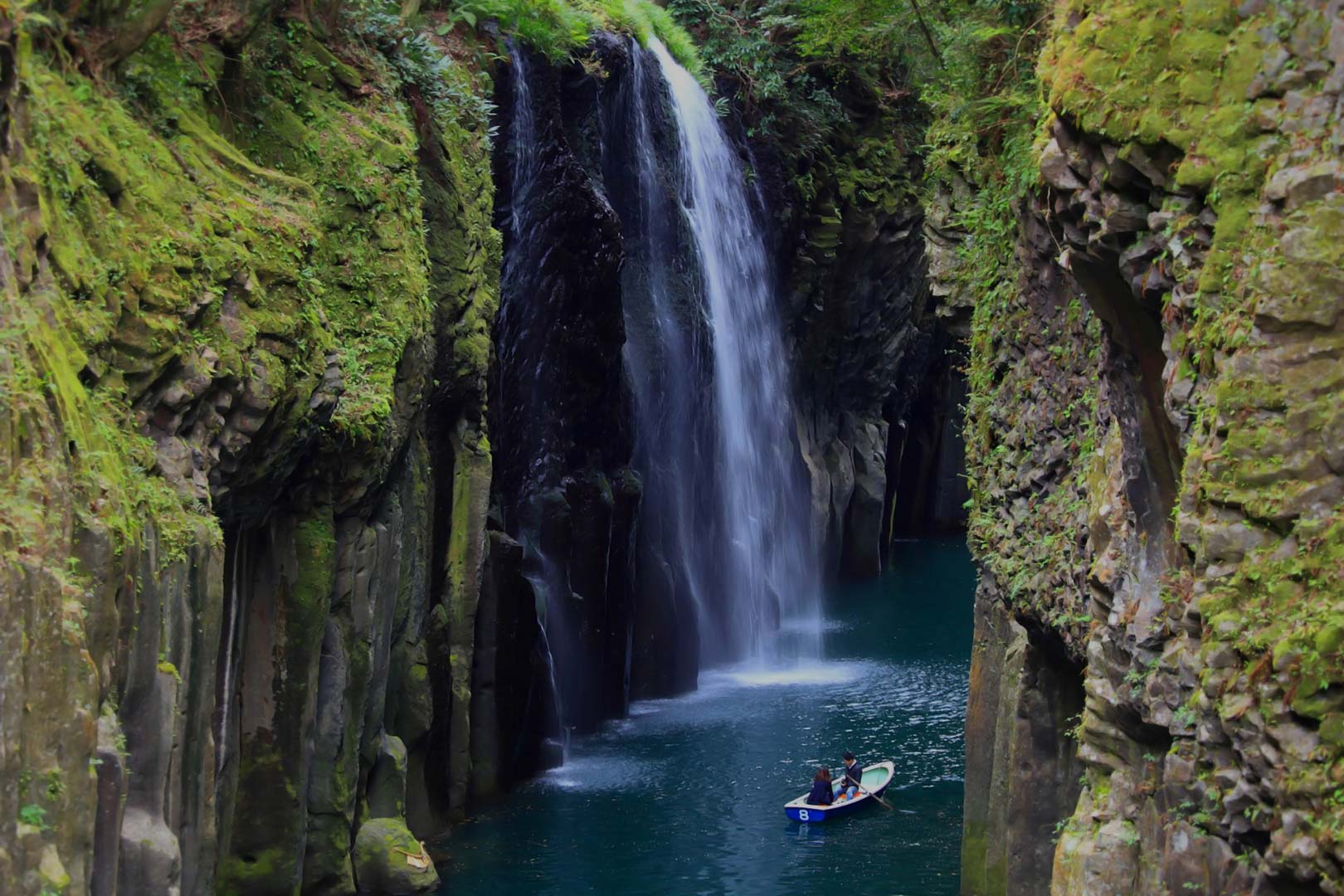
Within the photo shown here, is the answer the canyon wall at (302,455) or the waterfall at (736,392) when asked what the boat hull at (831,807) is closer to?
the canyon wall at (302,455)

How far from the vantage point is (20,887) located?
27.2 ft

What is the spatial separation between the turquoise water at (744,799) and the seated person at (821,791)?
1.10ft

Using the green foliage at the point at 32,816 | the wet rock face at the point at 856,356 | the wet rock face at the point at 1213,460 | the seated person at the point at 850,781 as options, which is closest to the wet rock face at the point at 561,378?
the seated person at the point at 850,781

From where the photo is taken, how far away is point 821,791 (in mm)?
20547

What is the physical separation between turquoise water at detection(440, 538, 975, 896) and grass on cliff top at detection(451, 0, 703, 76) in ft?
38.6

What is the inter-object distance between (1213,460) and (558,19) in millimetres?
19162

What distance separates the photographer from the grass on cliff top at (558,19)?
24672 mm

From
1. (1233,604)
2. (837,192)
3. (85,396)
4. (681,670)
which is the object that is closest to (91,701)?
(85,396)

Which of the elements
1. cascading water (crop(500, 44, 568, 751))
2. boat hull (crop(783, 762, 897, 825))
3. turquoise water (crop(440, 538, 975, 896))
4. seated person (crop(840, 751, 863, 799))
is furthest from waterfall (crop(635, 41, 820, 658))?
seated person (crop(840, 751, 863, 799))

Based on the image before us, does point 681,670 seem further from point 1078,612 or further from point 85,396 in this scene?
point 85,396

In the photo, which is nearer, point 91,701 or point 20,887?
point 20,887

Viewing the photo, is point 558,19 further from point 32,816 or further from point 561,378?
point 32,816

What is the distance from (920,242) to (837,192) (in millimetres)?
4115

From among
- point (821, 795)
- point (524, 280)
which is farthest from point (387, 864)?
point (524, 280)
